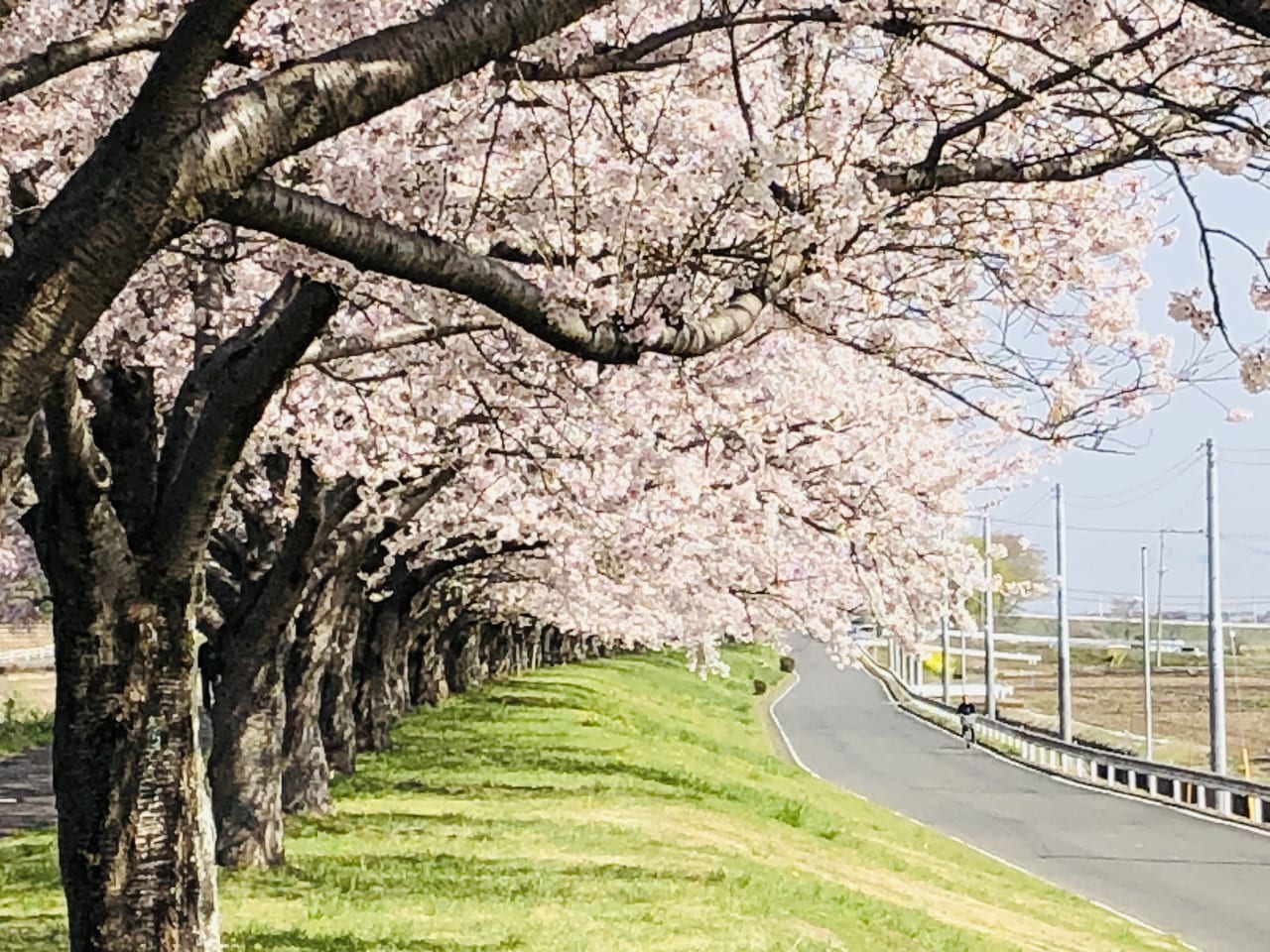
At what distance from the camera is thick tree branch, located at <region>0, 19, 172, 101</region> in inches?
305

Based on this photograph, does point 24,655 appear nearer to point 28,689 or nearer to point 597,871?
point 28,689

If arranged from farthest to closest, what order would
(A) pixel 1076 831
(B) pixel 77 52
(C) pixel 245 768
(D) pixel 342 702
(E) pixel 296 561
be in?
(A) pixel 1076 831
(D) pixel 342 702
(C) pixel 245 768
(E) pixel 296 561
(B) pixel 77 52

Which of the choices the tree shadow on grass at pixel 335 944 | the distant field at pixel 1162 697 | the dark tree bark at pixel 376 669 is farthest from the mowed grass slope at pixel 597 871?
the distant field at pixel 1162 697

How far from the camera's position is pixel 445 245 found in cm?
629

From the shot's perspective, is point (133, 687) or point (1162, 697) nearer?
point (133, 687)

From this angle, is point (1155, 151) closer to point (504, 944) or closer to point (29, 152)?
point (29, 152)

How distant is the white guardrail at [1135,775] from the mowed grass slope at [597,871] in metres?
8.69

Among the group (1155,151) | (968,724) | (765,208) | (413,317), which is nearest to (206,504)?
(413,317)

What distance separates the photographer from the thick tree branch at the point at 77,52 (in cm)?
775

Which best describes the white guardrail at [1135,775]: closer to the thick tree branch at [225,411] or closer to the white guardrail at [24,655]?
the thick tree branch at [225,411]

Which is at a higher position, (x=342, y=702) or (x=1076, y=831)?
(x=342, y=702)

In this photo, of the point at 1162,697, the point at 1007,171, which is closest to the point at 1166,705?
the point at 1162,697

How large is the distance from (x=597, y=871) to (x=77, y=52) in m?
11.9

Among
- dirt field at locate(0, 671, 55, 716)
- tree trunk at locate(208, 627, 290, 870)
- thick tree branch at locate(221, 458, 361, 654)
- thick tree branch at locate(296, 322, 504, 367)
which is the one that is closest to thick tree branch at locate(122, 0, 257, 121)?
thick tree branch at locate(296, 322, 504, 367)
